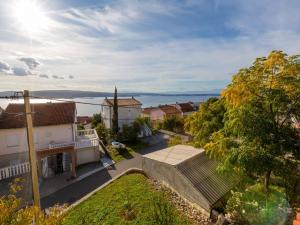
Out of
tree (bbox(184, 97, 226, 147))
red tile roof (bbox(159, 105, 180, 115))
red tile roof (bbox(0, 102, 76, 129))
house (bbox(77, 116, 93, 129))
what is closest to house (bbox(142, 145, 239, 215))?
tree (bbox(184, 97, 226, 147))

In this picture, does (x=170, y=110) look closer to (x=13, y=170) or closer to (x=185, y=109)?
(x=185, y=109)

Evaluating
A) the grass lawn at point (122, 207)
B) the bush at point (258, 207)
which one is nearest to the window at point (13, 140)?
the grass lawn at point (122, 207)

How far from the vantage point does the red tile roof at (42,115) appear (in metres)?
20.7

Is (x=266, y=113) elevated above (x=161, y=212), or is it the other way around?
(x=266, y=113)

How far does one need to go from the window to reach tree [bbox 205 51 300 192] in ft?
63.4

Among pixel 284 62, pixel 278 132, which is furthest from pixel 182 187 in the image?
pixel 284 62

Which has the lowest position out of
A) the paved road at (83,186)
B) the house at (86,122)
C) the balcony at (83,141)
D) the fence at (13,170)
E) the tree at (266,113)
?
the house at (86,122)

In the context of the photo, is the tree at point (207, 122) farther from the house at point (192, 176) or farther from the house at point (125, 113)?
the house at point (125, 113)

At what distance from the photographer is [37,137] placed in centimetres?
2155

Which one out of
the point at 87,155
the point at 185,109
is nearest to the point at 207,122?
the point at 87,155

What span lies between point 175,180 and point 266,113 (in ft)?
23.2

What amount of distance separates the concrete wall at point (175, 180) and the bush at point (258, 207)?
5.00ft

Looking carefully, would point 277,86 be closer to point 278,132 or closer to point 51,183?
point 278,132

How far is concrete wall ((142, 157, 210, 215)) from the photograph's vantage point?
1250cm
